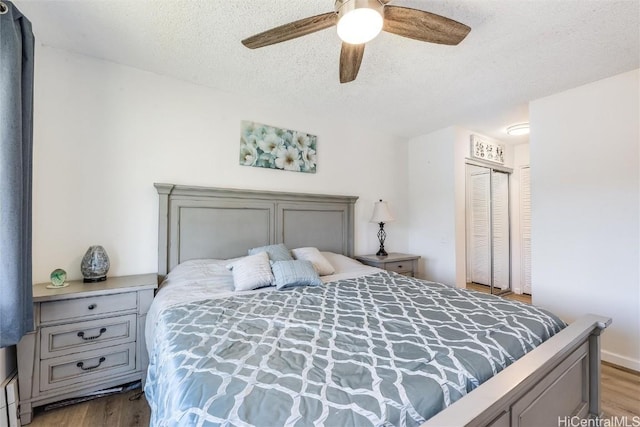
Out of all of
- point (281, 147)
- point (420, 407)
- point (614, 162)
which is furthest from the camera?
point (281, 147)

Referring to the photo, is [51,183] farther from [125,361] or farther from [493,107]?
[493,107]

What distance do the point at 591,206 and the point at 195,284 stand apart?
3394 mm

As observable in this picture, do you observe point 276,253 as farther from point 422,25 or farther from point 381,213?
point 422,25

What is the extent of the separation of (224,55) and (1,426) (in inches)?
103

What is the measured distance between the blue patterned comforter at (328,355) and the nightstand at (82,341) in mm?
580

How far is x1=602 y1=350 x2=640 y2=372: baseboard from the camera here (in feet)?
7.69

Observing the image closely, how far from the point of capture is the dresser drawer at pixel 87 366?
1.75 m

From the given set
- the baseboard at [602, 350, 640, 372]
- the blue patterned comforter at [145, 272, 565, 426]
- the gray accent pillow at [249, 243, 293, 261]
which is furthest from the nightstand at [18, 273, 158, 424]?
the baseboard at [602, 350, 640, 372]

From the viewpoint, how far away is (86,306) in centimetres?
184

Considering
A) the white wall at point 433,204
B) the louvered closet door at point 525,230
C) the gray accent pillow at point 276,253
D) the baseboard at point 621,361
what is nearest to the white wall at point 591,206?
the baseboard at point 621,361

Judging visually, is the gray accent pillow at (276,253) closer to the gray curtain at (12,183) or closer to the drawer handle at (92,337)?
the drawer handle at (92,337)

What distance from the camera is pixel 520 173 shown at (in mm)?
4383

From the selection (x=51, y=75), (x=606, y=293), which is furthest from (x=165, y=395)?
(x=606, y=293)

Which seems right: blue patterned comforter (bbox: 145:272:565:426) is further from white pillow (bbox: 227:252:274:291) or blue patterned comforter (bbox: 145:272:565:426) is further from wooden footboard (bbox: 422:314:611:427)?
white pillow (bbox: 227:252:274:291)
